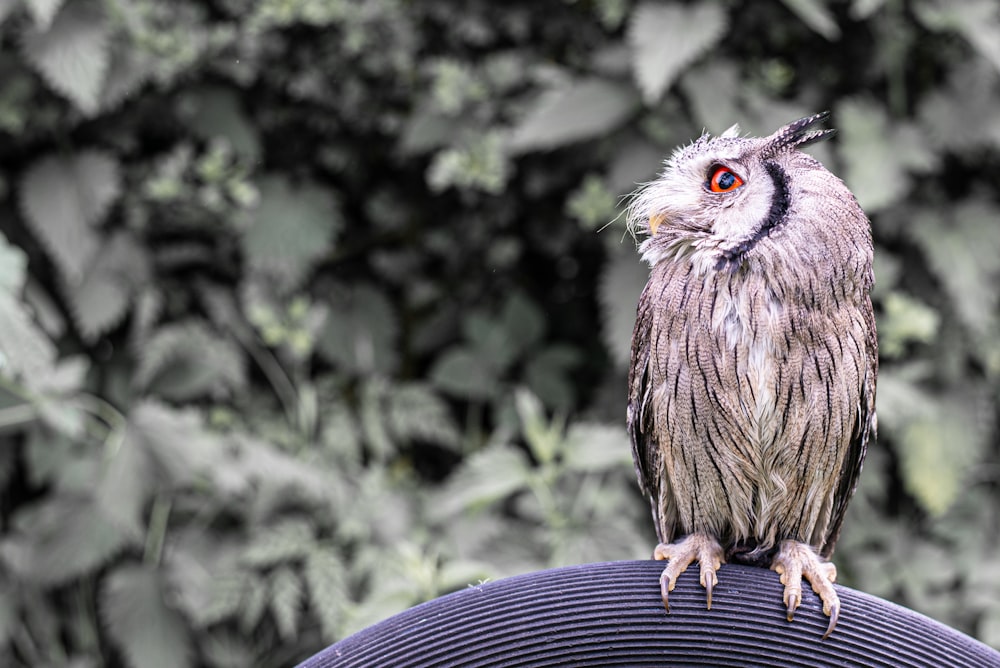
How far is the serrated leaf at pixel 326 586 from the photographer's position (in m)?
3.02

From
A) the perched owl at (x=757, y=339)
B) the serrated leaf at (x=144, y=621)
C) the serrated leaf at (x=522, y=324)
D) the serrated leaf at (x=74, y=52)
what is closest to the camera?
the perched owl at (x=757, y=339)

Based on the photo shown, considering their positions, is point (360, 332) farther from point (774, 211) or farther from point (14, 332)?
point (774, 211)

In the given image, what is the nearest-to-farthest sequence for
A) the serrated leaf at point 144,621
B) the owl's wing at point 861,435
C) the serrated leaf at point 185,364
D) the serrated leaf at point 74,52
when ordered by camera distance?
the owl's wing at point 861,435 → the serrated leaf at point 74,52 → the serrated leaf at point 144,621 → the serrated leaf at point 185,364

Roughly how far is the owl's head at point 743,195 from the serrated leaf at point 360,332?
7.11 feet

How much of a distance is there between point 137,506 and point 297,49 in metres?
1.67

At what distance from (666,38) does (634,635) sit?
6.77 ft

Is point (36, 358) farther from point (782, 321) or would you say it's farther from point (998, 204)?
point (998, 204)

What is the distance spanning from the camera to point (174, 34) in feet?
11.2

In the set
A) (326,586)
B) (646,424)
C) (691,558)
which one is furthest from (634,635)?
(326,586)

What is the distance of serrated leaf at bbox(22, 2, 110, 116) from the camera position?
311 centimetres

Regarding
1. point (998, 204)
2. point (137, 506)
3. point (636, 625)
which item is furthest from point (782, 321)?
point (998, 204)

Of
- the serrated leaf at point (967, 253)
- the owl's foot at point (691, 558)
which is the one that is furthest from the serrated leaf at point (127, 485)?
the serrated leaf at point (967, 253)

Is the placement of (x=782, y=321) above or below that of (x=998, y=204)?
above

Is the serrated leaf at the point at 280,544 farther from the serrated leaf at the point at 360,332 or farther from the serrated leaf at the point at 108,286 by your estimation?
the serrated leaf at the point at 108,286
